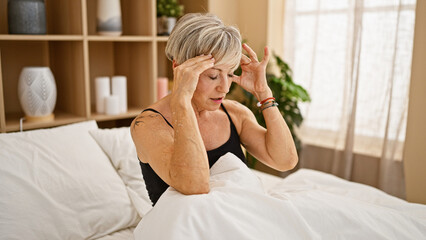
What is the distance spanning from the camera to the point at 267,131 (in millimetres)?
1611

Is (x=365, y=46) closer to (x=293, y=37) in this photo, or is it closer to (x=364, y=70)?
(x=364, y=70)

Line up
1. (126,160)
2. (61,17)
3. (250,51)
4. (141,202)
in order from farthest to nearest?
(61,17) < (126,160) < (141,202) < (250,51)

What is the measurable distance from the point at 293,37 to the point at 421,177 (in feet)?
4.32

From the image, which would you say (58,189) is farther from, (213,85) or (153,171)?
(213,85)

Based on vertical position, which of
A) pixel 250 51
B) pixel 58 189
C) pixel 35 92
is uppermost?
pixel 250 51

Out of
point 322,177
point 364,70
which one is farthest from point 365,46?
point 322,177

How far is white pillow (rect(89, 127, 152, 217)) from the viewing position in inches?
74.4

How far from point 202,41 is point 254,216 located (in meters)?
0.57

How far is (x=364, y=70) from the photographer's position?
2.72 m

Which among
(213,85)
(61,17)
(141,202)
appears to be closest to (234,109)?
(213,85)

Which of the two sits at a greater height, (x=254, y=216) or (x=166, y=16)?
(x=166, y=16)

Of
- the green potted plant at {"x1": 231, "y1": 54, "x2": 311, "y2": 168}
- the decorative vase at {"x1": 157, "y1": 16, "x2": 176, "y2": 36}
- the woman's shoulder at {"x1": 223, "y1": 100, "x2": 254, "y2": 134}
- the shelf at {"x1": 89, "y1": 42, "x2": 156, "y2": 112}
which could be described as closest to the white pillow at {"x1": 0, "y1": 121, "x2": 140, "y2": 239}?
the woman's shoulder at {"x1": 223, "y1": 100, "x2": 254, "y2": 134}

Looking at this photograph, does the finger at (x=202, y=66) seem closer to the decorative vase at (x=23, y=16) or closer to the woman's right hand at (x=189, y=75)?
the woman's right hand at (x=189, y=75)

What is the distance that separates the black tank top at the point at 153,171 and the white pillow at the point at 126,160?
0.35 metres
